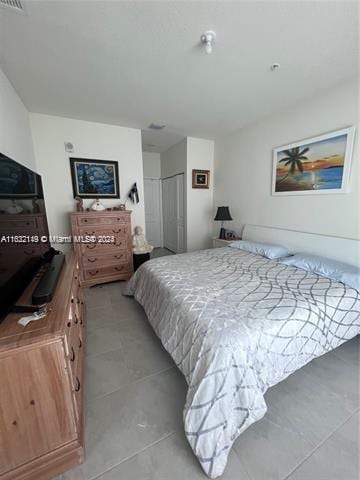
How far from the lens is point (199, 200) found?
167 inches

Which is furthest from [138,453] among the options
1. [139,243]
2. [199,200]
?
[199,200]

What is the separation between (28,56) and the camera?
174 centimetres

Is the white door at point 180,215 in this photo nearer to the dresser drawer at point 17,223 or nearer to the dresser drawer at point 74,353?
the dresser drawer at point 17,223

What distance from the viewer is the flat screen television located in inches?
40.8

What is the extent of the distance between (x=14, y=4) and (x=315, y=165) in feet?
9.87

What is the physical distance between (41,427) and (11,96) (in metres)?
2.98

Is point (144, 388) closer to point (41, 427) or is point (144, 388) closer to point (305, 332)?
point (41, 427)

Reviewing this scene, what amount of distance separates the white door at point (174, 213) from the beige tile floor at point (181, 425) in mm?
3004

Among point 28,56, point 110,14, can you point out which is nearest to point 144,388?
point 110,14

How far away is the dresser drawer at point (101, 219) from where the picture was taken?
2.94 metres

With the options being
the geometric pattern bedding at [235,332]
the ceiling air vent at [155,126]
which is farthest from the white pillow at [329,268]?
the ceiling air vent at [155,126]

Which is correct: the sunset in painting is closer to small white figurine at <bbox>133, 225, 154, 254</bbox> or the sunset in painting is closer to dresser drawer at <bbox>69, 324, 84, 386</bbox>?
small white figurine at <bbox>133, 225, 154, 254</bbox>

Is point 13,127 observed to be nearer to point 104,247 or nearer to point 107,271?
point 104,247

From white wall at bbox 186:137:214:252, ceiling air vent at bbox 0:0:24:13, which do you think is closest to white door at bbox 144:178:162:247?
white wall at bbox 186:137:214:252
